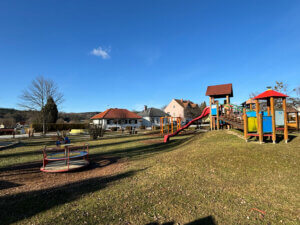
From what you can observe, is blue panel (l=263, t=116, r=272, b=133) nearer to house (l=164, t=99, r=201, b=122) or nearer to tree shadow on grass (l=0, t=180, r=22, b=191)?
tree shadow on grass (l=0, t=180, r=22, b=191)

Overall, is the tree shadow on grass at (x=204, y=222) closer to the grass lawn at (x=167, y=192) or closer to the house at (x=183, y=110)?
the grass lawn at (x=167, y=192)

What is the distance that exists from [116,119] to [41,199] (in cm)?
4091

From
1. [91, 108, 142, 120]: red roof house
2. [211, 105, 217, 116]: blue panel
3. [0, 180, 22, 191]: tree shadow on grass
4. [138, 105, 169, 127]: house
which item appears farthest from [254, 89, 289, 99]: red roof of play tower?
[138, 105, 169, 127]: house

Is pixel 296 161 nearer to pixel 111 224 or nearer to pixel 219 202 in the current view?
pixel 219 202

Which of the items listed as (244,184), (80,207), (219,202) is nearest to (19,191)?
(80,207)

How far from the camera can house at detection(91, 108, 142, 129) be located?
43781 mm

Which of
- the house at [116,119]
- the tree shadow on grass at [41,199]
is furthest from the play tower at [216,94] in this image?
the house at [116,119]

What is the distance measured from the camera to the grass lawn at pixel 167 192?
3666 millimetres

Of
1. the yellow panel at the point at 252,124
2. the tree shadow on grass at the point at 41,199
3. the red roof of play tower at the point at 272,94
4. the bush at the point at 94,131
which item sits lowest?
the tree shadow on grass at the point at 41,199

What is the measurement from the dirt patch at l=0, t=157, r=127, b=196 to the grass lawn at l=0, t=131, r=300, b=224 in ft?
0.10

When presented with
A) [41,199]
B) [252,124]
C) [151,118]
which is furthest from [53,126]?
[252,124]

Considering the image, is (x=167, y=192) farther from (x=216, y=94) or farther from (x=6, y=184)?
(x=216, y=94)

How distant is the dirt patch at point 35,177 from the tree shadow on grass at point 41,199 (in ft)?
1.60

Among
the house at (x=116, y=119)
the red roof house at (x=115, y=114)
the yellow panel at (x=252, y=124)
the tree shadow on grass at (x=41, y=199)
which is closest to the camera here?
the tree shadow on grass at (x=41, y=199)
